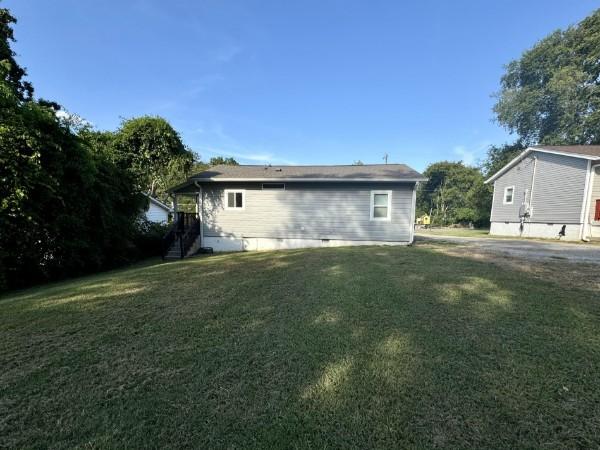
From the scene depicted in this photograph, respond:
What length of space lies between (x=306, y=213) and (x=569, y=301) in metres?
8.01

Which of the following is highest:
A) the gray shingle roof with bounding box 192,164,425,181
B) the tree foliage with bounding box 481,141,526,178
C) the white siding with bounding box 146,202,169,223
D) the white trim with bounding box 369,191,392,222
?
the tree foliage with bounding box 481,141,526,178

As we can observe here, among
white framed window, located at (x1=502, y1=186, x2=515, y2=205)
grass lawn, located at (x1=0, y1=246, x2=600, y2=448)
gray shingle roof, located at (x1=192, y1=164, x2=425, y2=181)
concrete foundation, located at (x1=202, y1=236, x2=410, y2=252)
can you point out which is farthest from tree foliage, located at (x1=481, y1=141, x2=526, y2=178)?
grass lawn, located at (x1=0, y1=246, x2=600, y2=448)

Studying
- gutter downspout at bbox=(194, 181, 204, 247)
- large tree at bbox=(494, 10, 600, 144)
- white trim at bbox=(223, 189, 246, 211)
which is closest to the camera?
white trim at bbox=(223, 189, 246, 211)

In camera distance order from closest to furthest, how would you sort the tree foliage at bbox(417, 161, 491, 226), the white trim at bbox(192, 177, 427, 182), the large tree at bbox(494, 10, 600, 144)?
the white trim at bbox(192, 177, 427, 182)
the large tree at bbox(494, 10, 600, 144)
the tree foliage at bbox(417, 161, 491, 226)

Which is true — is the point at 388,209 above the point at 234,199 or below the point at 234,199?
below

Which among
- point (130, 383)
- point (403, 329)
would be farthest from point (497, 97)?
point (130, 383)

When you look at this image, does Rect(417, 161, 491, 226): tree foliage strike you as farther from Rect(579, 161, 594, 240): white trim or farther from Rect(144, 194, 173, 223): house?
Rect(144, 194, 173, 223): house

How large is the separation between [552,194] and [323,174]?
42.7 feet

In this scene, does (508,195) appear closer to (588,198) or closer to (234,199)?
(588,198)

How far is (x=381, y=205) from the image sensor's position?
33.8ft

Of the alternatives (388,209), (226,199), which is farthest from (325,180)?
(226,199)

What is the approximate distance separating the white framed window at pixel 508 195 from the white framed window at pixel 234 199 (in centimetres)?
1725

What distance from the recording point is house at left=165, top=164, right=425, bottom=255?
10.2 meters

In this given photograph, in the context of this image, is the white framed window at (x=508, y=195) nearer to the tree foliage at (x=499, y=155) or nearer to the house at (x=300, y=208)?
the house at (x=300, y=208)
